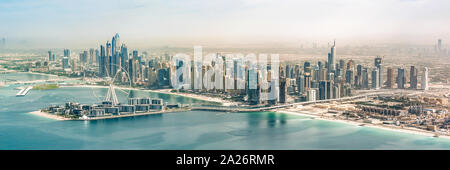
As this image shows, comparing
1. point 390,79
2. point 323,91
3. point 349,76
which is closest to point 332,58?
point 349,76

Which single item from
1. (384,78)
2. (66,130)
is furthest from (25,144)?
(384,78)

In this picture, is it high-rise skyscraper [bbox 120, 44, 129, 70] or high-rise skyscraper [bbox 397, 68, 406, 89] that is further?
high-rise skyscraper [bbox 120, 44, 129, 70]

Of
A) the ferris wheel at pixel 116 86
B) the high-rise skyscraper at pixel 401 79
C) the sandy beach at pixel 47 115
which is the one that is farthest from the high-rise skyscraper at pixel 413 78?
the sandy beach at pixel 47 115

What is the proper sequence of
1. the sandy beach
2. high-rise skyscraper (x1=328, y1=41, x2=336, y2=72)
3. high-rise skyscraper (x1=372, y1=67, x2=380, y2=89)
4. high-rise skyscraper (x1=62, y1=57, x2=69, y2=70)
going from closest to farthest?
the sandy beach → high-rise skyscraper (x1=372, y1=67, x2=380, y2=89) → high-rise skyscraper (x1=328, y1=41, x2=336, y2=72) → high-rise skyscraper (x1=62, y1=57, x2=69, y2=70)

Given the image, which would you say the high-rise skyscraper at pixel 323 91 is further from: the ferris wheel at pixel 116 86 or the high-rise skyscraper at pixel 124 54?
the high-rise skyscraper at pixel 124 54

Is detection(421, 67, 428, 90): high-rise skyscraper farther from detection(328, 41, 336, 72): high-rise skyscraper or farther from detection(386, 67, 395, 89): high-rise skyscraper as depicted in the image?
detection(328, 41, 336, 72): high-rise skyscraper

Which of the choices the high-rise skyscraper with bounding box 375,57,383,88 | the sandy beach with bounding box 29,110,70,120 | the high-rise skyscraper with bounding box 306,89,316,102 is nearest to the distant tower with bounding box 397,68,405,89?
the high-rise skyscraper with bounding box 375,57,383,88

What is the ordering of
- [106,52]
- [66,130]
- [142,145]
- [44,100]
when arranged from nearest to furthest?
1. [142,145]
2. [66,130]
3. [44,100]
4. [106,52]

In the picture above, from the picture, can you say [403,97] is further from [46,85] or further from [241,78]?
[46,85]
